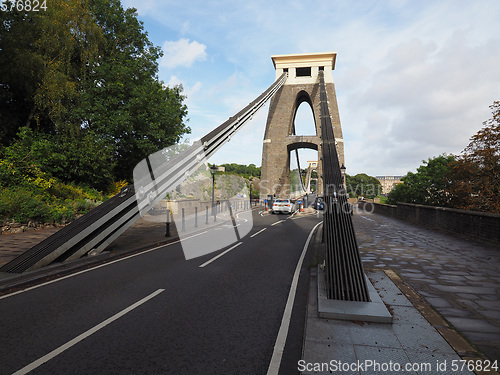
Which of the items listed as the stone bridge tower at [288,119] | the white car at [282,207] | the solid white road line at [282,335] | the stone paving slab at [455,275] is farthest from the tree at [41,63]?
the stone bridge tower at [288,119]

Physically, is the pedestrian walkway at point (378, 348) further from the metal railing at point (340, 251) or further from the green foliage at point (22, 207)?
the green foliage at point (22, 207)

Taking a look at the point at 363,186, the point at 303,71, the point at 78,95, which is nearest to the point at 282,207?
the point at 78,95

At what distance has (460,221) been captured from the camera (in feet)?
44.7

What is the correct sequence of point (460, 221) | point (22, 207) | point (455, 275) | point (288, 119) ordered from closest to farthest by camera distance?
1. point (455, 275)
2. point (22, 207)
3. point (460, 221)
4. point (288, 119)

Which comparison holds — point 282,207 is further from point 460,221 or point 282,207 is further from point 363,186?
point 363,186

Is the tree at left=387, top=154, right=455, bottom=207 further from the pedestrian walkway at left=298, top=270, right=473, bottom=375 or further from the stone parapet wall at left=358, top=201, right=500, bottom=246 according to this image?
the pedestrian walkway at left=298, top=270, right=473, bottom=375

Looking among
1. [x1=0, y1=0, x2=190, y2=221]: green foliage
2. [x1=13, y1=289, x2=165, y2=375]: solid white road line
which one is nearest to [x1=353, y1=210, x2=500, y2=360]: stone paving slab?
[x1=13, y1=289, x2=165, y2=375]: solid white road line

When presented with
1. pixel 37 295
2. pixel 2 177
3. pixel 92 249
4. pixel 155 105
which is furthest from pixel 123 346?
pixel 155 105

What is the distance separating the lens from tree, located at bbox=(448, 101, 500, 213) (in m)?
14.1

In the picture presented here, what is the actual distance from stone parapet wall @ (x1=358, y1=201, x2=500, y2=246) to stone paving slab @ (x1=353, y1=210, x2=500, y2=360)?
542 millimetres

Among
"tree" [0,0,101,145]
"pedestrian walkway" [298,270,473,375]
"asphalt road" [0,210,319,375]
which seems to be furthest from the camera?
"tree" [0,0,101,145]

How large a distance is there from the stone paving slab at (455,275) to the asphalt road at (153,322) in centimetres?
240

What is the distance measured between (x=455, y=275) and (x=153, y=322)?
7.03 meters

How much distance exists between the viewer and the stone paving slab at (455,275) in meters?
4.24
